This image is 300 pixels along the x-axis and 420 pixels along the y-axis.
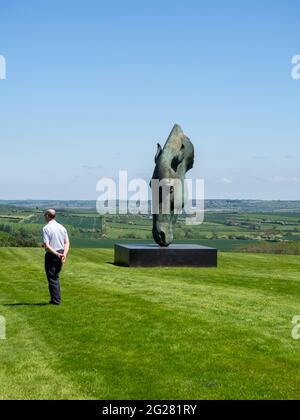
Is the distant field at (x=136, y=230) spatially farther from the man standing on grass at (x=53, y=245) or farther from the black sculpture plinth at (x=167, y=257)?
the man standing on grass at (x=53, y=245)

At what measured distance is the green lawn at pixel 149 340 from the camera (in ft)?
31.8

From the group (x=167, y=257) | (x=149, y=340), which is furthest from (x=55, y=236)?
(x=167, y=257)

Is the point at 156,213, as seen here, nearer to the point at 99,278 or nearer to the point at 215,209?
the point at 99,278

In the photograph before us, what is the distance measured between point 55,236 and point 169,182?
12.8 metres

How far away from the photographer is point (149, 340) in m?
12.7

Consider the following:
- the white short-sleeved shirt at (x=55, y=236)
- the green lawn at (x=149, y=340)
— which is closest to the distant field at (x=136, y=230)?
the green lawn at (x=149, y=340)

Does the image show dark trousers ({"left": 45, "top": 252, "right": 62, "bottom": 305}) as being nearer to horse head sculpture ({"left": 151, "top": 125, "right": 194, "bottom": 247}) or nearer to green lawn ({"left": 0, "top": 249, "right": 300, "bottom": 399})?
green lawn ({"left": 0, "top": 249, "right": 300, "bottom": 399})

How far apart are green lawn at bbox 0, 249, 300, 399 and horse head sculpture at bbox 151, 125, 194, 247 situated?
663cm

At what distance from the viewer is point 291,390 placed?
9617 millimetres

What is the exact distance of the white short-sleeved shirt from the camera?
1584 cm

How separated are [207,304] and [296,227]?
273ft

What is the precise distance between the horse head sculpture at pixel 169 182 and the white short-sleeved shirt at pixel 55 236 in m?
12.5

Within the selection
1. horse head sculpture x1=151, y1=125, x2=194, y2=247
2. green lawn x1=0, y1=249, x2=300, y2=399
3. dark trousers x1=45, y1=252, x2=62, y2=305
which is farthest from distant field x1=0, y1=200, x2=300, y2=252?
dark trousers x1=45, y1=252, x2=62, y2=305

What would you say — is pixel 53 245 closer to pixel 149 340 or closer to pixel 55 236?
pixel 55 236
